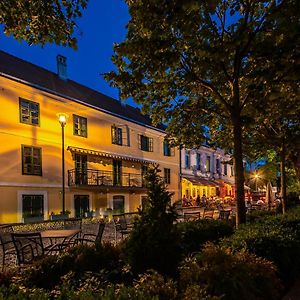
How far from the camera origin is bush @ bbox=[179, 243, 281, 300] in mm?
4285

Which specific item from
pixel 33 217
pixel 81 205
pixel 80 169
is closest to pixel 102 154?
pixel 80 169

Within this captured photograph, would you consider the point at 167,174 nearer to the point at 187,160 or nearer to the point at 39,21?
the point at 187,160

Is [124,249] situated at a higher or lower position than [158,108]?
lower

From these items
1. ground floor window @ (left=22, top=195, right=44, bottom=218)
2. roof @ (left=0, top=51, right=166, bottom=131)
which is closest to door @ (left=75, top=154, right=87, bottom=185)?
ground floor window @ (left=22, top=195, right=44, bottom=218)

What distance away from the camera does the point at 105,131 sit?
28859mm

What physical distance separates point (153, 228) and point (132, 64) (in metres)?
5.65

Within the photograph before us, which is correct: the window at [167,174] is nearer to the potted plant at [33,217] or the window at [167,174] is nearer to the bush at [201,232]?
the potted plant at [33,217]

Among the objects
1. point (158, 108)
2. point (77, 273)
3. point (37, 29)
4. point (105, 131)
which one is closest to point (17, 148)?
point (105, 131)

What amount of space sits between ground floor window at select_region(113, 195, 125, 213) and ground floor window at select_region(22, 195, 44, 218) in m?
7.71

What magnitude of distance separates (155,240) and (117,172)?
24991 mm

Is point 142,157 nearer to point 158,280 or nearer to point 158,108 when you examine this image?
point 158,108

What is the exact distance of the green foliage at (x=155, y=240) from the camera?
17.0 feet

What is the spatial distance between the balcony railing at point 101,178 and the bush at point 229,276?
67.4 ft

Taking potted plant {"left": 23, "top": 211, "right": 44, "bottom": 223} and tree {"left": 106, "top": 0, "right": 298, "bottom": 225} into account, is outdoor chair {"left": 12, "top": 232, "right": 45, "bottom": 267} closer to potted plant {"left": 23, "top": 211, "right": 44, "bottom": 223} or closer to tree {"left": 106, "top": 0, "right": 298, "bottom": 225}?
tree {"left": 106, "top": 0, "right": 298, "bottom": 225}
